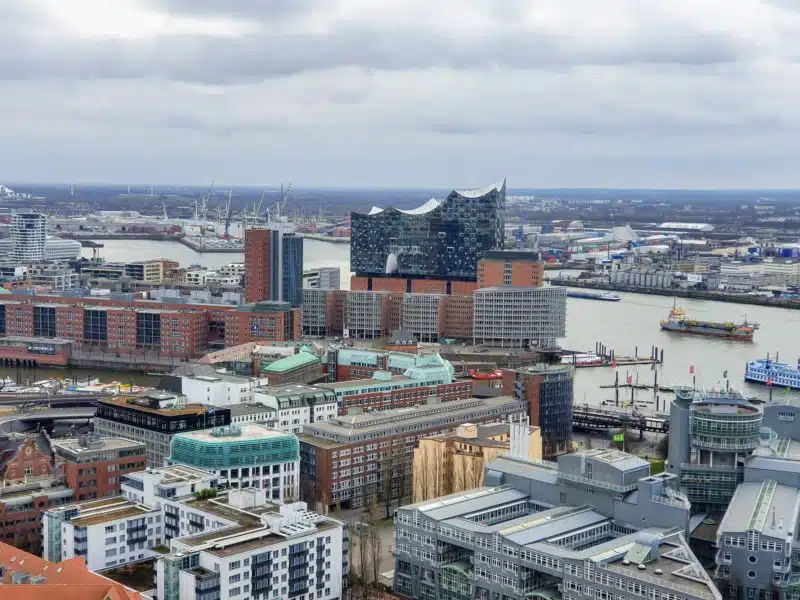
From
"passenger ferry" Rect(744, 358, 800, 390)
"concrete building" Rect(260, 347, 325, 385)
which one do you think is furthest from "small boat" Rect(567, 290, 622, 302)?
"concrete building" Rect(260, 347, 325, 385)

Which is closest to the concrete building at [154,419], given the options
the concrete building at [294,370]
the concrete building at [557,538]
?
the concrete building at [294,370]

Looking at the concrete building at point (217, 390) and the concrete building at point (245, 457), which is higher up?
the concrete building at point (217, 390)

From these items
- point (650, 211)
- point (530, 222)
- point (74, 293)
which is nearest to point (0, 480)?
point (74, 293)

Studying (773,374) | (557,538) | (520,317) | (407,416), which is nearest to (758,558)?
(557,538)

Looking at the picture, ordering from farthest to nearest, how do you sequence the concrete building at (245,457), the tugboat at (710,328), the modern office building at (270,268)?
the tugboat at (710,328) < the modern office building at (270,268) < the concrete building at (245,457)

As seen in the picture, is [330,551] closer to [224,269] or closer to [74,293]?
[74,293]

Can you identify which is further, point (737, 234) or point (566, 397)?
point (737, 234)

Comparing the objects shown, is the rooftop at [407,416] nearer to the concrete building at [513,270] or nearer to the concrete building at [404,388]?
the concrete building at [404,388]
